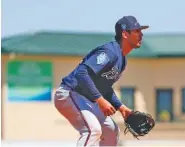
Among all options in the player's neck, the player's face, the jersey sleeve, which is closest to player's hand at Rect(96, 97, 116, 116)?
the jersey sleeve

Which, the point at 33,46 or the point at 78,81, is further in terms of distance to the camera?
the point at 33,46

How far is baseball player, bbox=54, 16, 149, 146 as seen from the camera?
5938 millimetres

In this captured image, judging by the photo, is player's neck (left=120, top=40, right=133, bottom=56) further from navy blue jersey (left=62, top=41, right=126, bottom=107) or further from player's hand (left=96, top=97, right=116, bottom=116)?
player's hand (left=96, top=97, right=116, bottom=116)

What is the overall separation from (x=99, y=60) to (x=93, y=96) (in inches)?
12.3

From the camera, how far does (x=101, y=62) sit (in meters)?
6.04

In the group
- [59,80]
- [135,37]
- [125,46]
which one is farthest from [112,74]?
[59,80]

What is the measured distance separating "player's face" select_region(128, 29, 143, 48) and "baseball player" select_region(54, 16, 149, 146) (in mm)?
101

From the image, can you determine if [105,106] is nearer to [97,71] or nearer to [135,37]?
[97,71]

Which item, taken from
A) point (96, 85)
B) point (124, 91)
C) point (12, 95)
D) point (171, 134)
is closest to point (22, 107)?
point (12, 95)

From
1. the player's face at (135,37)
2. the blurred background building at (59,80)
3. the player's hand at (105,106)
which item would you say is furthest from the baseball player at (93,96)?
the blurred background building at (59,80)

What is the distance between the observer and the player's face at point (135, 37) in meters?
6.35

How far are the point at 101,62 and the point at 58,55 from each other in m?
11.9

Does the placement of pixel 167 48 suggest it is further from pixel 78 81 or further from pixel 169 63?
pixel 78 81

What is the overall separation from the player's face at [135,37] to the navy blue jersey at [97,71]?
0.61ft
